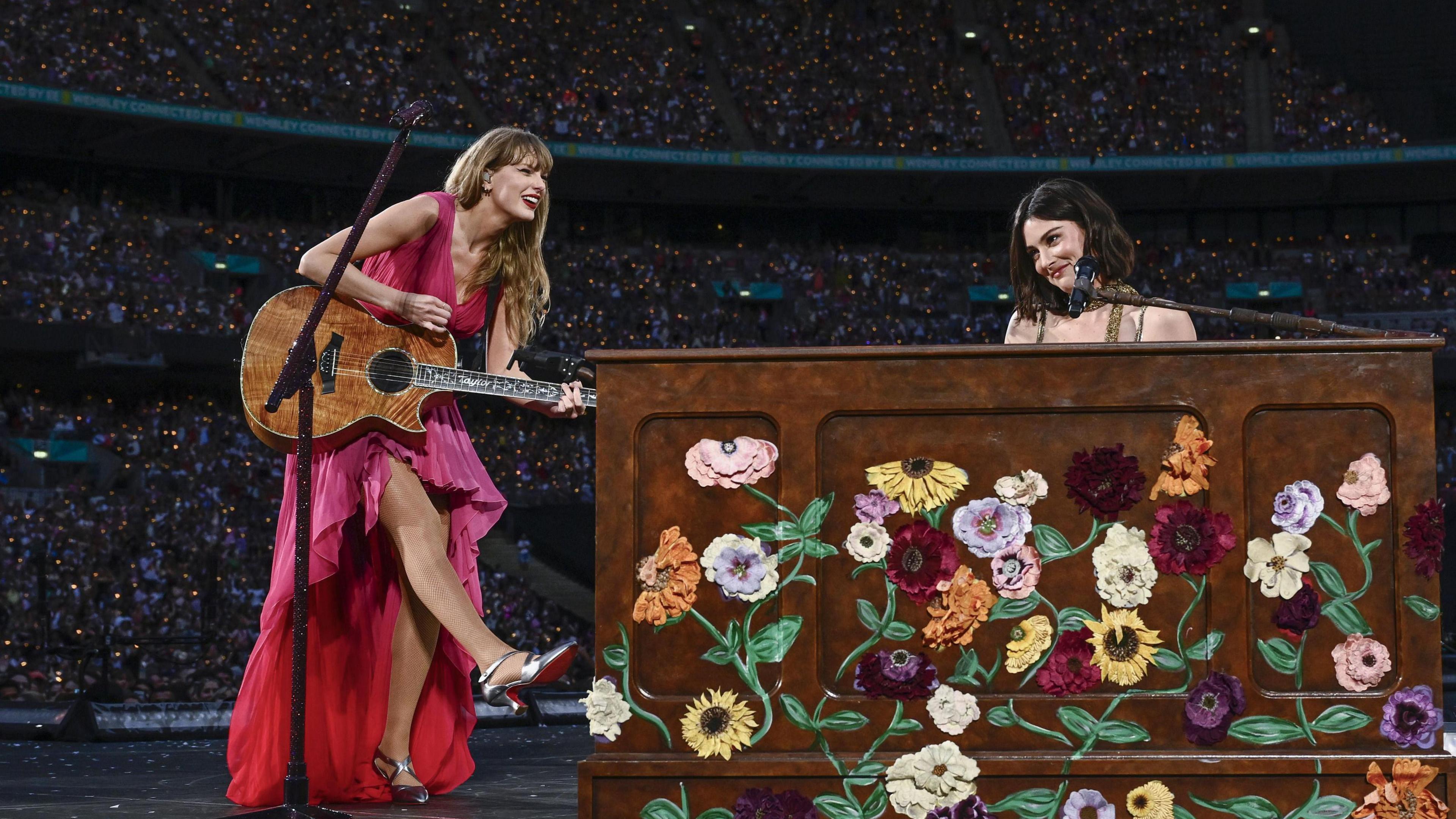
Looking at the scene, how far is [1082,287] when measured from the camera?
104 inches

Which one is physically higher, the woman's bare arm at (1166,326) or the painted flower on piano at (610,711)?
the woman's bare arm at (1166,326)

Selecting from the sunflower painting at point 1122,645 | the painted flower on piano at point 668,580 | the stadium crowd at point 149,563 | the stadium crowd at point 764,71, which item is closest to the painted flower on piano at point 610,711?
the painted flower on piano at point 668,580

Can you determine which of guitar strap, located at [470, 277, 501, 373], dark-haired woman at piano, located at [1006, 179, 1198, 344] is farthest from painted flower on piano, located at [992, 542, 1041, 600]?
guitar strap, located at [470, 277, 501, 373]

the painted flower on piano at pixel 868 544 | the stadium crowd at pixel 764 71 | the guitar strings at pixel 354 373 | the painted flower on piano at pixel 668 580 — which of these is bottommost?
the painted flower on piano at pixel 668 580

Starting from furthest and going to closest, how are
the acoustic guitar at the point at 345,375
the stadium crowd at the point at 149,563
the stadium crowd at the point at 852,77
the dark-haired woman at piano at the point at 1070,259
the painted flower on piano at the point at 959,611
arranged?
the stadium crowd at the point at 852,77 < the stadium crowd at the point at 149,563 < the acoustic guitar at the point at 345,375 < the dark-haired woman at piano at the point at 1070,259 < the painted flower on piano at the point at 959,611

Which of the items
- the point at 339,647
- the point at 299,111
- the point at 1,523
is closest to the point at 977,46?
the point at 299,111

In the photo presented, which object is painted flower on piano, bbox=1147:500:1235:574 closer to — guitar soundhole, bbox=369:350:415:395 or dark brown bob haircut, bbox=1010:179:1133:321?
dark brown bob haircut, bbox=1010:179:1133:321

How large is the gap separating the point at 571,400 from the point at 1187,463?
4.80ft

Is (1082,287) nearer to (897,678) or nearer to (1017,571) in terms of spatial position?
(1017,571)

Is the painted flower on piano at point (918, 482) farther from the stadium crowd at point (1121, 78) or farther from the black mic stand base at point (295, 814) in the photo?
the stadium crowd at point (1121, 78)

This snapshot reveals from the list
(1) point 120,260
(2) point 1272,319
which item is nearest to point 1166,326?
(2) point 1272,319

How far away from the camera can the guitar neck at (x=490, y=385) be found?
3328 millimetres

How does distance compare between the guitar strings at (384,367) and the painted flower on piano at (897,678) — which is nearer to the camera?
the painted flower on piano at (897,678)

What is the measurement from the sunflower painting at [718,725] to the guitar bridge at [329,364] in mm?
1532
